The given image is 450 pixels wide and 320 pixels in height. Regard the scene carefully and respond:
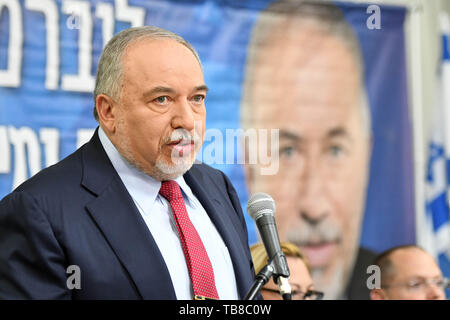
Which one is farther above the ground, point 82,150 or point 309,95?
point 309,95

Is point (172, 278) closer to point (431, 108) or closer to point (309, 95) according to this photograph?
point (309, 95)

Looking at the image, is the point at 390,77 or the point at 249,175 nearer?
the point at 249,175

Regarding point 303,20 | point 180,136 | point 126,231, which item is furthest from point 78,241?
point 303,20

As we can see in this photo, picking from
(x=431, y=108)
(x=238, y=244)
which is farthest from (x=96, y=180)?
(x=431, y=108)

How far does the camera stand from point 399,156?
162 inches

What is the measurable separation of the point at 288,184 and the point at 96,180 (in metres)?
2.15

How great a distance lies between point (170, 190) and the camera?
196cm

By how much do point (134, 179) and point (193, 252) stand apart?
30cm

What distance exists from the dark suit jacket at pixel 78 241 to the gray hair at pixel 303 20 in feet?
6.62

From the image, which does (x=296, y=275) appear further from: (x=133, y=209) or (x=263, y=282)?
(x=263, y=282)

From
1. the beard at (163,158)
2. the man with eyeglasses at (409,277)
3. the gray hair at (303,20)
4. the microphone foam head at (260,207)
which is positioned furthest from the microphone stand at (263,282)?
the gray hair at (303,20)
